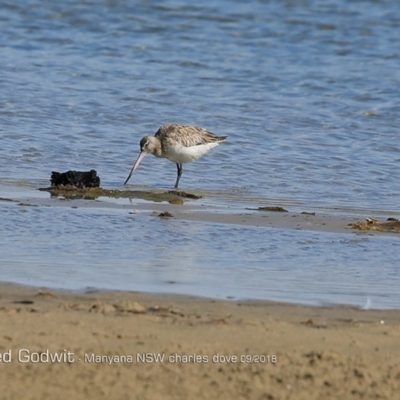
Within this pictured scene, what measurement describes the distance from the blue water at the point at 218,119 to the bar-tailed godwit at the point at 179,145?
248 mm

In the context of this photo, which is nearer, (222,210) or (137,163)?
(222,210)

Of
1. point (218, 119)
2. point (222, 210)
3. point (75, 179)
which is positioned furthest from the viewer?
point (218, 119)

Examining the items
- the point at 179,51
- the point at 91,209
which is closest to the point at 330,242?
the point at 91,209

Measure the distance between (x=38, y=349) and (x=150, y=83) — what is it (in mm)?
11484

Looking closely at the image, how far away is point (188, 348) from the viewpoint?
5.05 metres

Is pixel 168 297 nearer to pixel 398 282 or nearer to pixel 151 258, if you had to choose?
pixel 151 258

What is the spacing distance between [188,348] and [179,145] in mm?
6340

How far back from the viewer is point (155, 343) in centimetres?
512

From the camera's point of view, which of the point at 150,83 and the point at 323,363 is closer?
the point at 323,363

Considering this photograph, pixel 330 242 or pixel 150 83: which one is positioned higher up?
pixel 150 83

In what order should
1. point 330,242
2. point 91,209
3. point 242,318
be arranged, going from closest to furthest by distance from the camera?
point 242,318 → point 330,242 → point 91,209

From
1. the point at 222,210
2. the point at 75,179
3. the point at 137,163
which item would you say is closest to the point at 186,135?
the point at 137,163

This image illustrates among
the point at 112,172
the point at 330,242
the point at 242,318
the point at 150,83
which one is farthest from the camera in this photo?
the point at 150,83

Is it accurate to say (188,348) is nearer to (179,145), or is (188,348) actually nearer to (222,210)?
(222,210)
